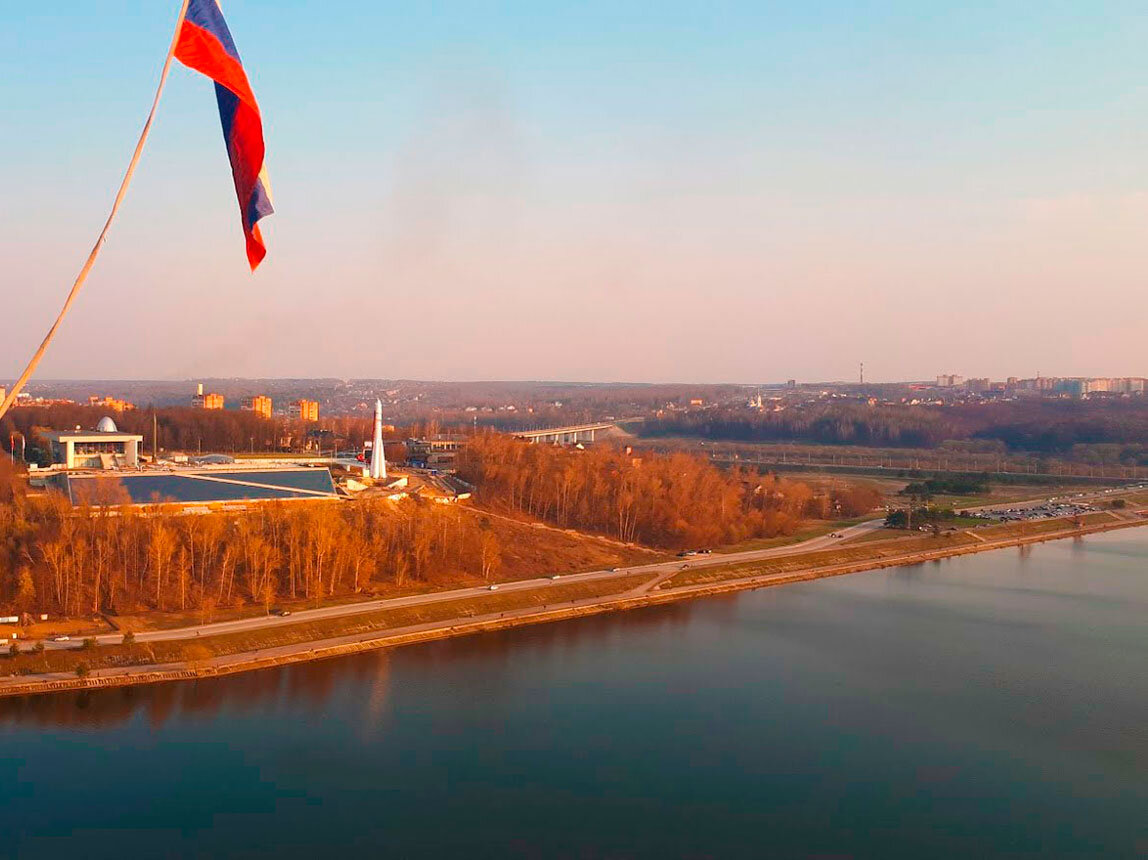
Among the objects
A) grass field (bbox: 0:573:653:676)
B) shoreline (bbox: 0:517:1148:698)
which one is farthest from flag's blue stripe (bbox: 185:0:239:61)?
grass field (bbox: 0:573:653:676)

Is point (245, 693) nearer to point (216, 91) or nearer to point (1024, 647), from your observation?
point (216, 91)

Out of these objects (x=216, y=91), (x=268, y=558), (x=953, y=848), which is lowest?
(x=953, y=848)

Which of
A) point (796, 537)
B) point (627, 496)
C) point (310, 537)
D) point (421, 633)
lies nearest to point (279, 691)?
point (421, 633)

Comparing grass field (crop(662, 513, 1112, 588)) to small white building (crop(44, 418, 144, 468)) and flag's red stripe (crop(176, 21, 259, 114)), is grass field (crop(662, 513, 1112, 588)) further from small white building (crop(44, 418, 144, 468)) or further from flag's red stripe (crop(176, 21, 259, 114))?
flag's red stripe (crop(176, 21, 259, 114))

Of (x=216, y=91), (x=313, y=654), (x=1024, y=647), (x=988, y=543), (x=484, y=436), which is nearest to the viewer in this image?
(x=216, y=91)

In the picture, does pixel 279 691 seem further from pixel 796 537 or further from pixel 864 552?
pixel 796 537

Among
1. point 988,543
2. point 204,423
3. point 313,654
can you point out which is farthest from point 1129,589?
point 204,423
